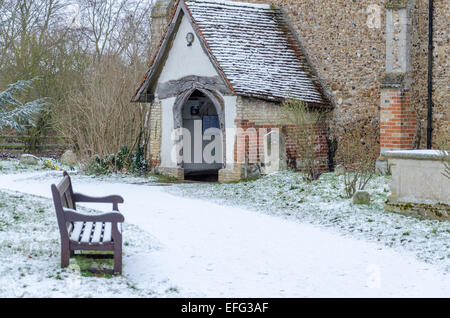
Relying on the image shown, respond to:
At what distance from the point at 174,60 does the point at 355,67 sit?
5.13 meters

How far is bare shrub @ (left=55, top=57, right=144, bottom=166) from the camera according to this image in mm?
20484

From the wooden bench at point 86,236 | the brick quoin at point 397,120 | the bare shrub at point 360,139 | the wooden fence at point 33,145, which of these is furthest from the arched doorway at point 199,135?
the wooden bench at point 86,236

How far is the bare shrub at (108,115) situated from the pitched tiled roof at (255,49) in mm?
3960

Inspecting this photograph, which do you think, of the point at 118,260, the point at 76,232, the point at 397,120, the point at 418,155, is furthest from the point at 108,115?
the point at 118,260

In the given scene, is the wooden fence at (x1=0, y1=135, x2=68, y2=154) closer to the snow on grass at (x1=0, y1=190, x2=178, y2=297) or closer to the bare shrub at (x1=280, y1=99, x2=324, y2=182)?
the bare shrub at (x1=280, y1=99, x2=324, y2=182)

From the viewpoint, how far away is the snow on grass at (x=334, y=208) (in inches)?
372

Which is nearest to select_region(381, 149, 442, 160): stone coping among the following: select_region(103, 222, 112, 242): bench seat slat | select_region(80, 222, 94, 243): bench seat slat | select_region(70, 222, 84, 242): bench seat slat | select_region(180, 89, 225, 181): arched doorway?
select_region(103, 222, 112, 242): bench seat slat

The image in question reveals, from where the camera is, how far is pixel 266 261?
27.2 ft

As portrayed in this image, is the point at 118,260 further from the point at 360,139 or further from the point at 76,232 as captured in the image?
the point at 360,139

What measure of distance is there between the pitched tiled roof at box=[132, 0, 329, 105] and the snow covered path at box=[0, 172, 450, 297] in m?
5.95

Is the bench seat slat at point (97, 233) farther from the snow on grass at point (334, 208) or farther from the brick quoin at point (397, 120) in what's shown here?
the brick quoin at point (397, 120)

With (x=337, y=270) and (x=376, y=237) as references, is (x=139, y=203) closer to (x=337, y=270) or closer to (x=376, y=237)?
(x=376, y=237)

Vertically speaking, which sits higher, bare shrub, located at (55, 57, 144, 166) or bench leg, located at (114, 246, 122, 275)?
bare shrub, located at (55, 57, 144, 166)

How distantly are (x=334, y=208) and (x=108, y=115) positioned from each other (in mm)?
10165
